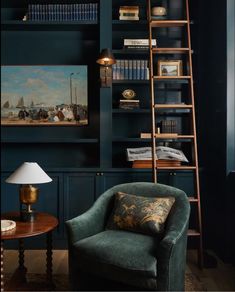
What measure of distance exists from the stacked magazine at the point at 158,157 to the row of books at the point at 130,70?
2.47ft

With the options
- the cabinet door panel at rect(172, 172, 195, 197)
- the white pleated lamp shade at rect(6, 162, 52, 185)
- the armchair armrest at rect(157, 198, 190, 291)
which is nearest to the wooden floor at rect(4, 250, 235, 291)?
the armchair armrest at rect(157, 198, 190, 291)

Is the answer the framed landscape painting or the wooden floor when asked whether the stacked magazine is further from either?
the wooden floor

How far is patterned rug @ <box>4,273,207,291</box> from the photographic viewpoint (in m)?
2.38

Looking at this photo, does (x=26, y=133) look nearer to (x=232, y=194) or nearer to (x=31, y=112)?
(x=31, y=112)

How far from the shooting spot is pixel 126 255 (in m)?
2.00

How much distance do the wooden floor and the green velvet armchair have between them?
0.53m

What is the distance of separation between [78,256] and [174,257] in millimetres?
640

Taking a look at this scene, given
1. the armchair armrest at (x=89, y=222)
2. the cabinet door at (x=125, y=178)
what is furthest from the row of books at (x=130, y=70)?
the armchair armrest at (x=89, y=222)

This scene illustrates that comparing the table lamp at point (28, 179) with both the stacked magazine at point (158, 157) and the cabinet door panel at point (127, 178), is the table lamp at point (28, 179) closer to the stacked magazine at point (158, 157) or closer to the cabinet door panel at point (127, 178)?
the cabinet door panel at point (127, 178)

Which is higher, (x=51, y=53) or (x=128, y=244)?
(x=51, y=53)

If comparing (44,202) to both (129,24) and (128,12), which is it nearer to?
(129,24)

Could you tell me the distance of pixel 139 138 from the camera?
Result: 337cm

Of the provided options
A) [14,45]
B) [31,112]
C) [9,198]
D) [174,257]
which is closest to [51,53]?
[14,45]

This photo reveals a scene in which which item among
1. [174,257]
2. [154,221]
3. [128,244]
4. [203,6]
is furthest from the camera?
[203,6]
